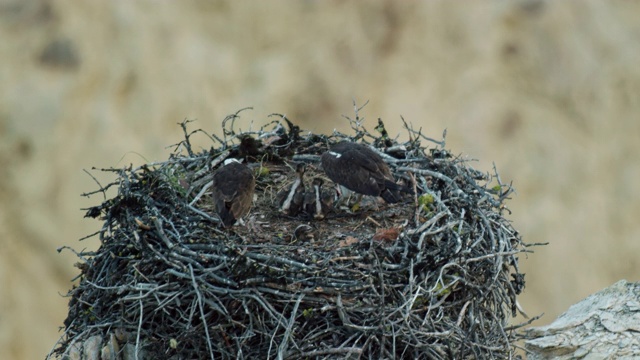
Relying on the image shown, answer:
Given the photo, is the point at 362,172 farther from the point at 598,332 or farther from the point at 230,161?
the point at 598,332

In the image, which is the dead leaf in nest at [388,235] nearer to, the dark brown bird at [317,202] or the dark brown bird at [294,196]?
the dark brown bird at [317,202]

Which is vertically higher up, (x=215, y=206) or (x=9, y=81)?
(x=9, y=81)

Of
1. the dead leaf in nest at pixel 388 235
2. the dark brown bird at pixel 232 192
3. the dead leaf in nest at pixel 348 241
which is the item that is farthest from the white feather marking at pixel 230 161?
the dead leaf in nest at pixel 388 235

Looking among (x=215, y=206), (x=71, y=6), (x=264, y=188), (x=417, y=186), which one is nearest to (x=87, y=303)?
(x=215, y=206)

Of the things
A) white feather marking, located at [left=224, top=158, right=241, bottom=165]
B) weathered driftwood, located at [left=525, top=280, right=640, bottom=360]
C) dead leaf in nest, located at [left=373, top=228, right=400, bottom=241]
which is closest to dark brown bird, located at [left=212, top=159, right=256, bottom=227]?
white feather marking, located at [left=224, top=158, right=241, bottom=165]

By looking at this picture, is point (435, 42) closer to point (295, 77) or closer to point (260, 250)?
point (295, 77)

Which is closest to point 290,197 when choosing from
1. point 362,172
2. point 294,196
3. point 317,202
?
point 294,196
